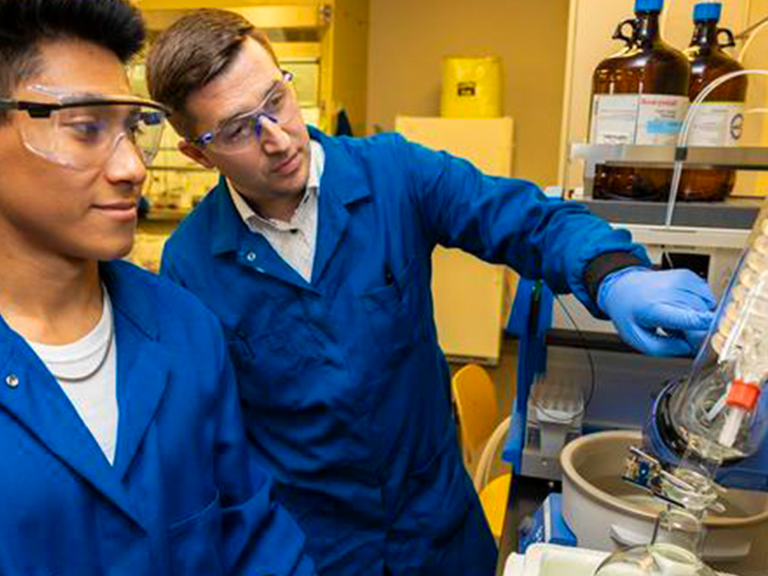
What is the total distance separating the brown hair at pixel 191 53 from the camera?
1078 mm

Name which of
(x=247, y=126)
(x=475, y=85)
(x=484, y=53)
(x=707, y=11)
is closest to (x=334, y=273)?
(x=247, y=126)

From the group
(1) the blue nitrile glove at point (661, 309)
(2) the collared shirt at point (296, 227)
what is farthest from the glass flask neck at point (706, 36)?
(2) the collared shirt at point (296, 227)

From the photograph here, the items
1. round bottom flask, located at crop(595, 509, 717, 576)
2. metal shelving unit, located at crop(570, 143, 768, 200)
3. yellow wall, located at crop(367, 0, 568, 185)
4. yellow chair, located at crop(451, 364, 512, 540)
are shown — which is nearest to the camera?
round bottom flask, located at crop(595, 509, 717, 576)

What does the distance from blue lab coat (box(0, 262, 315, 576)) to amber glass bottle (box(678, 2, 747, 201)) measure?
0.89 metres

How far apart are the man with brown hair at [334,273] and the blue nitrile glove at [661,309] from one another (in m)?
0.16

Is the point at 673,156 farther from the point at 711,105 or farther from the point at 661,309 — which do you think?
the point at 661,309

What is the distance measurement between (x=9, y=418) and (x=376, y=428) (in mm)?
656

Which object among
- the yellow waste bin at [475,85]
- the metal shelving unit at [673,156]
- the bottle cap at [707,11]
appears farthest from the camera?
the yellow waste bin at [475,85]

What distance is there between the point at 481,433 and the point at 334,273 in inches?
46.7

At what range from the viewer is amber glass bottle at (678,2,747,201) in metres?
1.11

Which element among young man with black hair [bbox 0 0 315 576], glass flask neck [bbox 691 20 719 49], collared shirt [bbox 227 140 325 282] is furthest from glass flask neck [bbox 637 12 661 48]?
young man with black hair [bbox 0 0 315 576]

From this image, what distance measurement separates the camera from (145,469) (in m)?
0.82

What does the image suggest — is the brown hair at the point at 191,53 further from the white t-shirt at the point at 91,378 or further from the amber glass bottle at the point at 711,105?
the amber glass bottle at the point at 711,105

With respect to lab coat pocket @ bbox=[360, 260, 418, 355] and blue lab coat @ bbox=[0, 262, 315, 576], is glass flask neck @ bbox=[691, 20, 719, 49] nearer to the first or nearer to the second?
lab coat pocket @ bbox=[360, 260, 418, 355]
